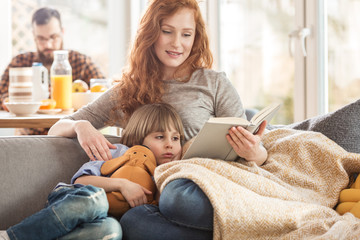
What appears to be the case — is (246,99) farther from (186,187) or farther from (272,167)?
(186,187)

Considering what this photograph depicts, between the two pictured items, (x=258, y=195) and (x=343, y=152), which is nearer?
(x=258, y=195)

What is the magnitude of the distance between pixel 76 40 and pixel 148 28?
3504mm

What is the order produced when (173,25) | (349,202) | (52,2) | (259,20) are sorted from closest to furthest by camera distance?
(349,202), (173,25), (259,20), (52,2)

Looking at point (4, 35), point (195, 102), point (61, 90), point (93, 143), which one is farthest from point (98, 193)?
point (4, 35)

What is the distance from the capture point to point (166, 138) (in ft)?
6.37

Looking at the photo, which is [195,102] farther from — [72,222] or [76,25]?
[76,25]

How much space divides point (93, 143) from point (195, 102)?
Answer: 414mm

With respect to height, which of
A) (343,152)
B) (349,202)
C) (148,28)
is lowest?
(349,202)

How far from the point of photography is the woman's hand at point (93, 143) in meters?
1.88

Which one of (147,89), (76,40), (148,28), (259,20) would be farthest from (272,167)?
(76,40)

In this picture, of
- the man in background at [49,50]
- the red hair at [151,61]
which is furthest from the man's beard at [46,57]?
the red hair at [151,61]

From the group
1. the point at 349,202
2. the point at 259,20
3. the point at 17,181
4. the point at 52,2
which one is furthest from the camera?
the point at 52,2

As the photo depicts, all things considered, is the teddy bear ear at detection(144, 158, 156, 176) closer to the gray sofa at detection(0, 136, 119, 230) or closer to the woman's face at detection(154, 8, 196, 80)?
the gray sofa at detection(0, 136, 119, 230)

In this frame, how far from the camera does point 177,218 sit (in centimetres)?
151
